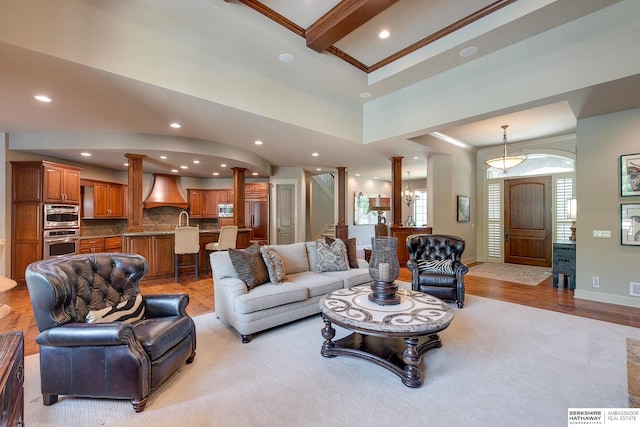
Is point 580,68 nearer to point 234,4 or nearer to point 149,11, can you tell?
point 234,4

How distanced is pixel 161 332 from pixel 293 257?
2048mm

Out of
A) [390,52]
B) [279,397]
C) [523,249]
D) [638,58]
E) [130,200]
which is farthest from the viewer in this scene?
[523,249]

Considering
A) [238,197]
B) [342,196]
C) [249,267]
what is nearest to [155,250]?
[238,197]

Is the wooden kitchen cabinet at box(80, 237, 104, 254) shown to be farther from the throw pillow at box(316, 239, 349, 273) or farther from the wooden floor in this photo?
the throw pillow at box(316, 239, 349, 273)

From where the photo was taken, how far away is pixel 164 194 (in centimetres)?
819

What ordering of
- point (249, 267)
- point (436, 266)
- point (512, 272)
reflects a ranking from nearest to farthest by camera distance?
point (249, 267)
point (436, 266)
point (512, 272)

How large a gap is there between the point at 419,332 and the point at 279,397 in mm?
1136

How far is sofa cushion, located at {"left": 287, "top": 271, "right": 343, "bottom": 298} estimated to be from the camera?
3.37 meters

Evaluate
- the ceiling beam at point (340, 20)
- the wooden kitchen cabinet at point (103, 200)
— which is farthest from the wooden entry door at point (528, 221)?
the wooden kitchen cabinet at point (103, 200)

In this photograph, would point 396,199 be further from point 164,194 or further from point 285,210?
point 164,194

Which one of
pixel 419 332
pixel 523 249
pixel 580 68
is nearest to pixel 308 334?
pixel 419 332

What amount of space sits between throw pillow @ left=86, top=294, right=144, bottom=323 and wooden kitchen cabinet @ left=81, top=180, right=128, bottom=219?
6278 millimetres

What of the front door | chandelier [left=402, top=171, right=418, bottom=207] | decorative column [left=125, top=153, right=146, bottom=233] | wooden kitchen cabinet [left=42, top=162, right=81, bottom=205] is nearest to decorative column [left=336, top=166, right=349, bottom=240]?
the front door

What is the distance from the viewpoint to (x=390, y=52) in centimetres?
378
